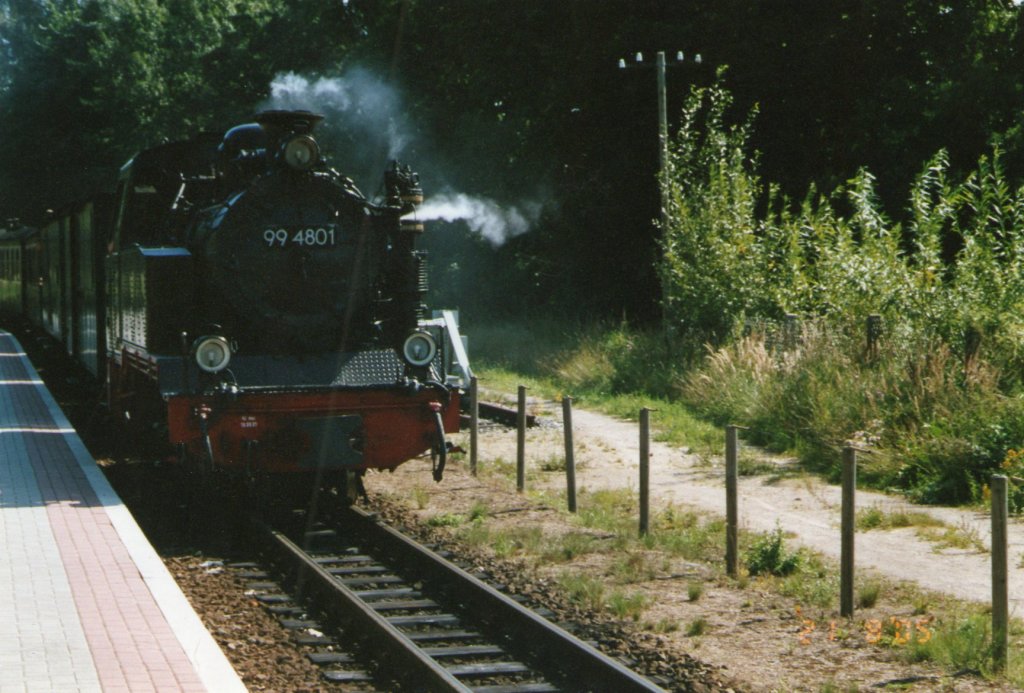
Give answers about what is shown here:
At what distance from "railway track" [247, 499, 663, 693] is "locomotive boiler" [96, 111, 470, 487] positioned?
0.81 metres

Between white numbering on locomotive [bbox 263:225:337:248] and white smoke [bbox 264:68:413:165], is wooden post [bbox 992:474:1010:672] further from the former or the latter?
white smoke [bbox 264:68:413:165]

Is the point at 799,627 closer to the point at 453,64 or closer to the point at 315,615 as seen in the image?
the point at 315,615

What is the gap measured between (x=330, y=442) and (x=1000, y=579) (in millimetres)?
5326

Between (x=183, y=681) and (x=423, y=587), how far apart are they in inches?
120

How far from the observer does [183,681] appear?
5.77 meters

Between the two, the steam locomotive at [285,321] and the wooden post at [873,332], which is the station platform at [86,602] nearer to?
the steam locomotive at [285,321]

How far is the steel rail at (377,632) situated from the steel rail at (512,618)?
0.63 metres

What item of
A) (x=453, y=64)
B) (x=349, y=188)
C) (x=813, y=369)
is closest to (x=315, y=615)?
(x=349, y=188)

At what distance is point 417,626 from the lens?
778cm

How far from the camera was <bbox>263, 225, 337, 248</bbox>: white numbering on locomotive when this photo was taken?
1077 cm

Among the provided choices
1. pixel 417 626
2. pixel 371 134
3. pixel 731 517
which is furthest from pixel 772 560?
pixel 371 134

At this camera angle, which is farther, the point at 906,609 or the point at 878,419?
the point at 878,419

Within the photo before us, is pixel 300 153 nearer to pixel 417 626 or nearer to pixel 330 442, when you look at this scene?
pixel 330 442

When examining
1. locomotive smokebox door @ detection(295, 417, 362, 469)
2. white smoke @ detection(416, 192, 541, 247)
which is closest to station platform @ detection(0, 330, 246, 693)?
locomotive smokebox door @ detection(295, 417, 362, 469)
